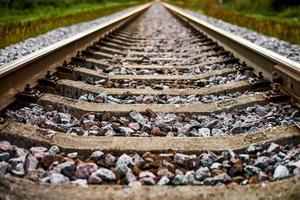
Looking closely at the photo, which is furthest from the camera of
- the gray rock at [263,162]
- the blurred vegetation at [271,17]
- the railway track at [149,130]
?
the blurred vegetation at [271,17]

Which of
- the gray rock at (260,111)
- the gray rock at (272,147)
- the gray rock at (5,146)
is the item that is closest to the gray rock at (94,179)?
the gray rock at (5,146)

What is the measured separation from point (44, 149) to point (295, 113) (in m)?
1.60

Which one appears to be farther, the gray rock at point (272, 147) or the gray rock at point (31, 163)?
the gray rock at point (272, 147)

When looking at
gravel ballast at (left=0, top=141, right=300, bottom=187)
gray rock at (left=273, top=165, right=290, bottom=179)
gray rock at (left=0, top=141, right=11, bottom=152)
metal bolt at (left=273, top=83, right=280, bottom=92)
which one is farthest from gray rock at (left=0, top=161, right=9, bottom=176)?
metal bolt at (left=273, top=83, right=280, bottom=92)

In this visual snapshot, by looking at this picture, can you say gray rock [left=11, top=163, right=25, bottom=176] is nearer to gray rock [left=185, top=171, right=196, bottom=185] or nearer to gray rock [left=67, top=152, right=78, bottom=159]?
gray rock [left=67, top=152, right=78, bottom=159]

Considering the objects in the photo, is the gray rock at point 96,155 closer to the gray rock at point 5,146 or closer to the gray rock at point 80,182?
the gray rock at point 80,182

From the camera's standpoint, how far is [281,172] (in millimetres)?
2178

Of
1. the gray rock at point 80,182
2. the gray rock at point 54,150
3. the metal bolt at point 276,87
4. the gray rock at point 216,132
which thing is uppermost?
the metal bolt at point 276,87

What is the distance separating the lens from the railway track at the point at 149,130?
208cm

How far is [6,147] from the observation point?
2.46 m

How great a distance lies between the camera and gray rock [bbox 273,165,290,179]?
217 cm

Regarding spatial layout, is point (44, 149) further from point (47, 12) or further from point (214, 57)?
point (47, 12)

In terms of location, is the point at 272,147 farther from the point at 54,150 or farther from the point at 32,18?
the point at 32,18

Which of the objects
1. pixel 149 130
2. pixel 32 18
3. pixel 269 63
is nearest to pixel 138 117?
pixel 149 130
